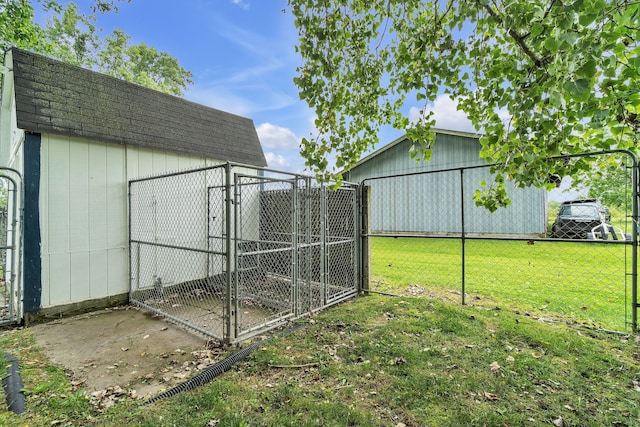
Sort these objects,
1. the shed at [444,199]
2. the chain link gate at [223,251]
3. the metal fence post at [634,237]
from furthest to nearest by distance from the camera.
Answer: the shed at [444,199] < the chain link gate at [223,251] < the metal fence post at [634,237]

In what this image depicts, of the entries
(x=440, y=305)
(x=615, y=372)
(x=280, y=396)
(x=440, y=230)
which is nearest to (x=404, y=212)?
(x=440, y=230)

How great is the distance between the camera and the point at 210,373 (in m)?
2.73

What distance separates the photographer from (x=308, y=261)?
4.26 metres

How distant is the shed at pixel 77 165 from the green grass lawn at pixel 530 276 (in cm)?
475

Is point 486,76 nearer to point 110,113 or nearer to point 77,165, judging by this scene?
point 77,165

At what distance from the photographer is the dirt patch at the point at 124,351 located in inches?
106

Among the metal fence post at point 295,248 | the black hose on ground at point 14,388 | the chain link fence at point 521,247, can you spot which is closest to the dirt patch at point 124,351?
the black hose on ground at point 14,388

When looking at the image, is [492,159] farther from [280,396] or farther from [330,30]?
[280,396]

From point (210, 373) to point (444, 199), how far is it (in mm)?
11020

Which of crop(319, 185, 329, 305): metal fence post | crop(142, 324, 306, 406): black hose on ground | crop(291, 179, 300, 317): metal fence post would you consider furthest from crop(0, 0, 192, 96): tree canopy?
crop(142, 324, 306, 406): black hose on ground

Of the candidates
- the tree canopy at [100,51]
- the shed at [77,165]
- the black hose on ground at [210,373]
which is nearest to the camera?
the black hose on ground at [210,373]

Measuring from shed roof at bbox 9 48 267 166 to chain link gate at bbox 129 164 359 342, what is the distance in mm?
813

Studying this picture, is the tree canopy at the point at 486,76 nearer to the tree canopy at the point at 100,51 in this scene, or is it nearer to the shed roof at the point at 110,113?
the shed roof at the point at 110,113

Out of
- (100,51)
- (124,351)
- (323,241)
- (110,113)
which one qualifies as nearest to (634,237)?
(323,241)
